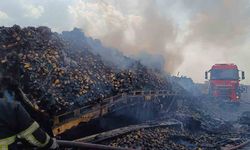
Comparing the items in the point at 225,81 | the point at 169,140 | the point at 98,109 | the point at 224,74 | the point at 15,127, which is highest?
the point at 224,74

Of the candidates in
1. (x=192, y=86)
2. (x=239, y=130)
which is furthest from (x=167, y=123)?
(x=192, y=86)

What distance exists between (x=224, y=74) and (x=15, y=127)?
25313mm

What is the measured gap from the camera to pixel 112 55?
791 inches

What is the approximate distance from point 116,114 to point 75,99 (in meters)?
2.55

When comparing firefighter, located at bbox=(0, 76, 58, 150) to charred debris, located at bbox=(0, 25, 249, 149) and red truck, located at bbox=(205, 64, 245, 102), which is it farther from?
red truck, located at bbox=(205, 64, 245, 102)

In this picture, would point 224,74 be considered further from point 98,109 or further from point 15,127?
point 15,127

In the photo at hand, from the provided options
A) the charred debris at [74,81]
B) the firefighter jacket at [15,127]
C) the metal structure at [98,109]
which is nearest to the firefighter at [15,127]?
the firefighter jacket at [15,127]

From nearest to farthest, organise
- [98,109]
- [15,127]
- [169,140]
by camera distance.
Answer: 1. [15,127]
2. [98,109]
3. [169,140]

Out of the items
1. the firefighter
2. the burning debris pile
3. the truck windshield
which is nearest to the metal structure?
the burning debris pile

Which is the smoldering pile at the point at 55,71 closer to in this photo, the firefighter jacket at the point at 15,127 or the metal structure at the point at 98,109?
the metal structure at the point at 98,109

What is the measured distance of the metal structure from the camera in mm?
10797

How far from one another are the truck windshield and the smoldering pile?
13114 millimetres

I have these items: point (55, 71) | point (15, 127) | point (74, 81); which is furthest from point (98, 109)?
point (15, 127)

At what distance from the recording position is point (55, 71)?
40.0 feet
